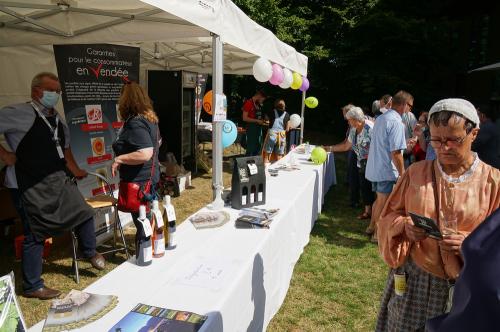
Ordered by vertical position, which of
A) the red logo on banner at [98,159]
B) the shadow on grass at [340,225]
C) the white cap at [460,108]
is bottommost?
the shadow on grass at [340,225]

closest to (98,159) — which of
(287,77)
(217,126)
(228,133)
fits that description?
(228,133)

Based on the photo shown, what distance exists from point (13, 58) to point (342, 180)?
6.00 metres

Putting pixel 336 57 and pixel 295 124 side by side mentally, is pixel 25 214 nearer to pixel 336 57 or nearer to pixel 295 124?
pixel 295 124

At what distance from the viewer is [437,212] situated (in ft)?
4.89

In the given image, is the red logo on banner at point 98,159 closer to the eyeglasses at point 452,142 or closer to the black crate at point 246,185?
the black crate at point 246,185

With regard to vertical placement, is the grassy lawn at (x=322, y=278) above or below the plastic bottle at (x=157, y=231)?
below

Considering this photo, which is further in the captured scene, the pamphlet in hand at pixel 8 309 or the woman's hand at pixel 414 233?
the woman's hand at pixel 414 233

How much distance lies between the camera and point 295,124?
314 inches

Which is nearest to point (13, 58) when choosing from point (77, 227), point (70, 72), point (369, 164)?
point (70, 72)

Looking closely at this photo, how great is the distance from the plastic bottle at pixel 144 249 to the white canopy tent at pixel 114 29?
1.04 m

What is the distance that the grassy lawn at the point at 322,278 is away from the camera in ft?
9.00

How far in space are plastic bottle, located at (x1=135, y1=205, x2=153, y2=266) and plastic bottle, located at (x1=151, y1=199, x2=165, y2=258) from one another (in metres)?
0.05

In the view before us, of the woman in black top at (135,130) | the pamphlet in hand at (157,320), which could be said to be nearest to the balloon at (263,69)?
the woman in black top at (135,130)

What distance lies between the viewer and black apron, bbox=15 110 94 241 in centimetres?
264
